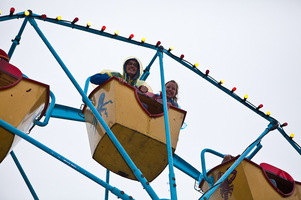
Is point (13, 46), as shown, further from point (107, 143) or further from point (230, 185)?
point (230, 185)

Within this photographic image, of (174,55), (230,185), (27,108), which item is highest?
(174,55)

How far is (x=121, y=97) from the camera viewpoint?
5.67 meters

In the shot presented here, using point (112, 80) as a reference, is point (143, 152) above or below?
below

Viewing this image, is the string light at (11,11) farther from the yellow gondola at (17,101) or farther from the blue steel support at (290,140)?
the blue steel support at (290,140)

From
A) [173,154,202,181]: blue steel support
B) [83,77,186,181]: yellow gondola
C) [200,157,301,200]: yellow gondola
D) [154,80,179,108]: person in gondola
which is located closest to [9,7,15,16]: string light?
[83,77,186,181]: yellow gondola

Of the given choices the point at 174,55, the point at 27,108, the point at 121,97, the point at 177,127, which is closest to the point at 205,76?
the point at 174,55

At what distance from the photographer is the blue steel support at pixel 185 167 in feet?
25.5

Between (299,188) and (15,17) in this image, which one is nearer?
(15,17)

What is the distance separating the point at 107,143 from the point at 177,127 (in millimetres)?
1067

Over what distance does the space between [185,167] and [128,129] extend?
2625 millimetres

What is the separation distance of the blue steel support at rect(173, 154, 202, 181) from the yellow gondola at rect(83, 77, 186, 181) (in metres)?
1.66

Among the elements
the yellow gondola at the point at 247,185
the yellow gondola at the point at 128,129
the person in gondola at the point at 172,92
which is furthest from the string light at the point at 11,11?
the yellow gondola at the point at 247,185

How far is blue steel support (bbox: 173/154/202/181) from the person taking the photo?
7.76 metres

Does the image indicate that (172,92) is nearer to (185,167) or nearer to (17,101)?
(185,167)
